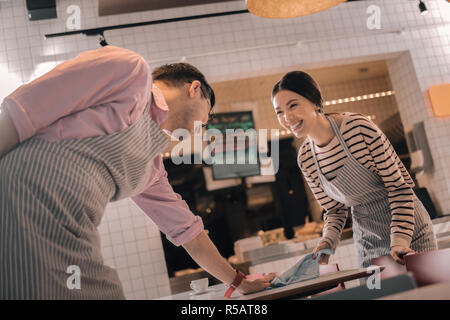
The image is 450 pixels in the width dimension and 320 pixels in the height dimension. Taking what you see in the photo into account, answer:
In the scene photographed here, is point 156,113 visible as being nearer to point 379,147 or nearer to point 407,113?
point 379,147

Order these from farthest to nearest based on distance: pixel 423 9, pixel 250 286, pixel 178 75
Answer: pixel 423 9 < pixel 250 286 < pixel 178 75

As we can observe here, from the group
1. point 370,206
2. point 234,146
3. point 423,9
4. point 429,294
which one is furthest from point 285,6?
point 234,146

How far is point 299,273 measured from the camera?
5.09 ft

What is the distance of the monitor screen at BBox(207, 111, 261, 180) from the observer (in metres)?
5.40

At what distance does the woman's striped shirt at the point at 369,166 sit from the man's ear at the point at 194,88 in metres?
0.76

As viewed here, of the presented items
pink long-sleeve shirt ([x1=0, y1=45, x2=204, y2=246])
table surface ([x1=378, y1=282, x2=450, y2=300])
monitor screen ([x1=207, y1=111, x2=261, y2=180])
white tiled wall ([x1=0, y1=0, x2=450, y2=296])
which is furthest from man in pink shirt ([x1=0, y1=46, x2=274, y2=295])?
monitor screen ([x1=207, y1=111, x2=261, y2=180])

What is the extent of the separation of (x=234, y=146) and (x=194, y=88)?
4068 mm

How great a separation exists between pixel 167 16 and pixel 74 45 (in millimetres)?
986

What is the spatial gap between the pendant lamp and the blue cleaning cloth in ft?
3.50

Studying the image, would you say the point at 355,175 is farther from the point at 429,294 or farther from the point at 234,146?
the point at 234,146

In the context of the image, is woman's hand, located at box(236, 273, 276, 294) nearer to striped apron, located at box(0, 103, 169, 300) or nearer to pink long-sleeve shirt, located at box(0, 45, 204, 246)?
striped apron, located at box(0, 103, 169, 300)

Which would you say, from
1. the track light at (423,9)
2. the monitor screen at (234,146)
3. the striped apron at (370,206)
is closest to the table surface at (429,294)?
the striped apron at (370,206)

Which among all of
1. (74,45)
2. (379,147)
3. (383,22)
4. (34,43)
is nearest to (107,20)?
(74,45)

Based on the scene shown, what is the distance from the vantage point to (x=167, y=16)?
4559mm
